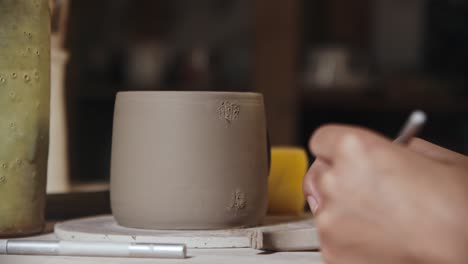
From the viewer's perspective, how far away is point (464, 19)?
7.23ft

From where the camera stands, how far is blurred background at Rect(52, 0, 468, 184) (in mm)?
2178

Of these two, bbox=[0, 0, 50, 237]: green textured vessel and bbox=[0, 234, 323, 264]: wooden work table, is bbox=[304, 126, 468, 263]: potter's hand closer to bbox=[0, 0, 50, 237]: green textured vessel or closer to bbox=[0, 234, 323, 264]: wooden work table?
bbox=[0, 234, 323, 264]: wooden work table

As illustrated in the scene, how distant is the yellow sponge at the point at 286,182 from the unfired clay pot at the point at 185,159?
0.46ft

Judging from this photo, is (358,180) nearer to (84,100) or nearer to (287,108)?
(287,108)

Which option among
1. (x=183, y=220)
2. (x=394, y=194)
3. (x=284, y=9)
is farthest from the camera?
(x=284, y=9)

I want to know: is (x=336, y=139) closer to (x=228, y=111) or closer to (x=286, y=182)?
(x=228, y=111)

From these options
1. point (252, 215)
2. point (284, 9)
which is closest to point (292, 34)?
point (284, 9)

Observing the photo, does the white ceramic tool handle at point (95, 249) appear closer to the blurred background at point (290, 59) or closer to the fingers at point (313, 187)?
Answer: the fingers at point (313, 187)

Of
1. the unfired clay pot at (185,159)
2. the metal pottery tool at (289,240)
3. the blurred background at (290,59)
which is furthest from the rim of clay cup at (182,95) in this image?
the blurred background at (290,59)

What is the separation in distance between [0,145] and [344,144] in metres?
0.29

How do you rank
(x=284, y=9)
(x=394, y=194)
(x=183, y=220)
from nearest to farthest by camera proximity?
(x=394, y=194) < (x=183, y=220) < (x=284, y=9)

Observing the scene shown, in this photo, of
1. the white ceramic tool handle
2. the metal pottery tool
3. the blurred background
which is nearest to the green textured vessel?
the white ceramic tool handle

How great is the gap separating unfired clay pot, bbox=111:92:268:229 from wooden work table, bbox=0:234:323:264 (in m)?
0.04

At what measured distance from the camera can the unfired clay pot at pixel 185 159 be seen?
0.59m
